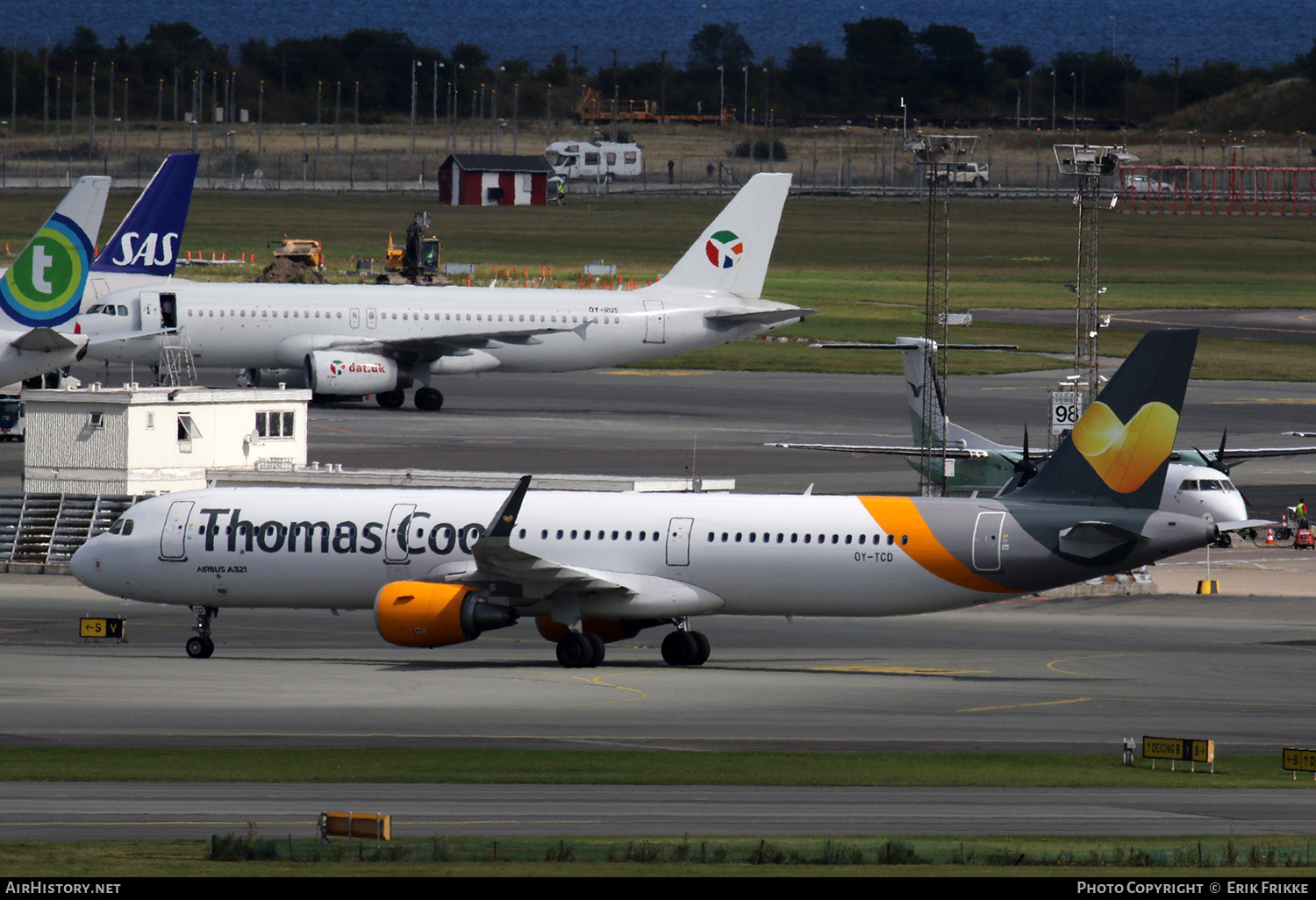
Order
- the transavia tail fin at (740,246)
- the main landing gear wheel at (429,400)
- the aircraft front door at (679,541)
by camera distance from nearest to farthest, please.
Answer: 1. the aircraft front door at (679,541)
2. the transavia tail fin at (740,246)
3. the main landing gear wheel at (429,400)

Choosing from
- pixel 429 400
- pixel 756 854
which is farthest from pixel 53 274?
pixel 429 400

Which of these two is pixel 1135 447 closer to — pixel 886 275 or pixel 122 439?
pixel 122 439

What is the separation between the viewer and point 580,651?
1628 inches

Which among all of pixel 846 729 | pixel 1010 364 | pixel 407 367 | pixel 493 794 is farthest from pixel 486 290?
pixel 493 794

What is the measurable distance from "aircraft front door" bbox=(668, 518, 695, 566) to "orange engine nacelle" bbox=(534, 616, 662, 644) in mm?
1949

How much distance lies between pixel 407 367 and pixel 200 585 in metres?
41.1

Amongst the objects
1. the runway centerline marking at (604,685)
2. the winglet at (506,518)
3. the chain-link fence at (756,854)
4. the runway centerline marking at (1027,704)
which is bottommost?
the runway centerline marking at (604,685)

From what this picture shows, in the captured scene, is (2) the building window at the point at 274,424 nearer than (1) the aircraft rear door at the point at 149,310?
Yes

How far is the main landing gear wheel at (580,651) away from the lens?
41344mm

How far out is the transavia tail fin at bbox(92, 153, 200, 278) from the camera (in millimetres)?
62531

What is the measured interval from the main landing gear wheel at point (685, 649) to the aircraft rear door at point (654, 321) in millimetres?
42644

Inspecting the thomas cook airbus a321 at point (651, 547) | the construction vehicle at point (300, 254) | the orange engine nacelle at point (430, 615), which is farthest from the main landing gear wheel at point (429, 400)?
the construction vehicle at point (300, 254)

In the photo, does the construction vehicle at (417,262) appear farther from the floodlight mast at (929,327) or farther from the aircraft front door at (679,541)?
the aircraft front door at (679,541)

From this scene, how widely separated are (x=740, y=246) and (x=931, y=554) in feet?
150
